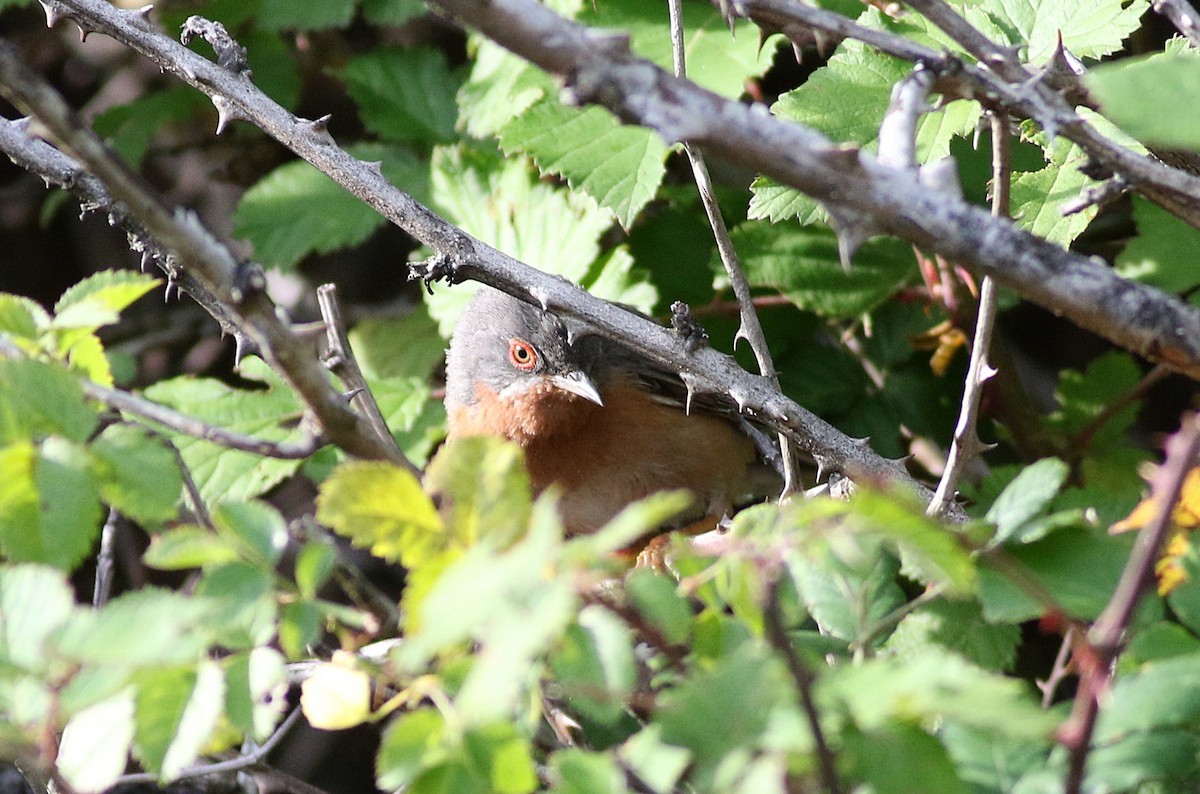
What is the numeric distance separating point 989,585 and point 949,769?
0.37 meters

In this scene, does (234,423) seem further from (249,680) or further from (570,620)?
(570,620)

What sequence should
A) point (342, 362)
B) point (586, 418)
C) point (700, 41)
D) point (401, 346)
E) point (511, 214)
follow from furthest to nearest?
point (401, 346) → point (586, 418) → point (511, 214) → point (700, 41) → point (342, 362)

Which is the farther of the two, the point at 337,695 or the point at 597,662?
the point at 337,695

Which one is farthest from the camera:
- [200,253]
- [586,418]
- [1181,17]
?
[586,418]

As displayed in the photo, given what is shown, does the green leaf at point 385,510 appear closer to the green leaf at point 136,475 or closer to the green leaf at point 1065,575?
the green leaf at point 136,475

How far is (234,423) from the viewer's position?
470 cm

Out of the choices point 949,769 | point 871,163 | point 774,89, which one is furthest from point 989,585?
point 774,89

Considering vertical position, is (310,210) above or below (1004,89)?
below

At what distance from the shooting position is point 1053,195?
343 cm

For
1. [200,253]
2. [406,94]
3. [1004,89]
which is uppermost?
[1004,89]

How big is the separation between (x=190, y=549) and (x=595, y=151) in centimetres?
297

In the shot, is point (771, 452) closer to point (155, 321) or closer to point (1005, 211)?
point (1005, 211)

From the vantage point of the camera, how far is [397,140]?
5.67 m

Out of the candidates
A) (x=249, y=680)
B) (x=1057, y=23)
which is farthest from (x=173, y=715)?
(x=1057, y=23)
